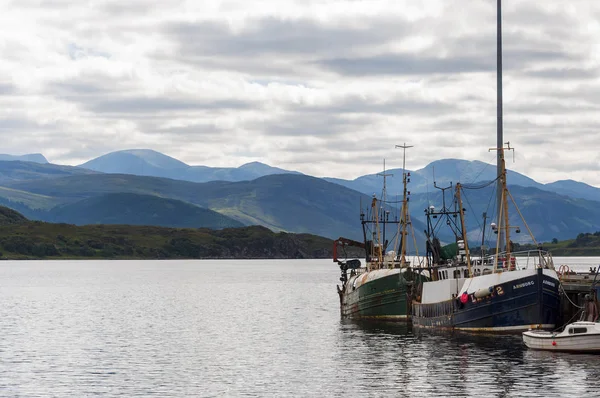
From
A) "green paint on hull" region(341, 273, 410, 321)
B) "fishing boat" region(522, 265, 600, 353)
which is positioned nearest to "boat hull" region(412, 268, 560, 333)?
"fishing boat" region(522, 265, 600, 353)

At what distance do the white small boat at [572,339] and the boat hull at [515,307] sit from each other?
6759 millimetres

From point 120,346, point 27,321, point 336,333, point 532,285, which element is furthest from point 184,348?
point 27,321

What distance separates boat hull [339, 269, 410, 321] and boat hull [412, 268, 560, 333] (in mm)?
20254

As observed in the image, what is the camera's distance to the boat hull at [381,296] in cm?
12006

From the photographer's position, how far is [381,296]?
123812mm

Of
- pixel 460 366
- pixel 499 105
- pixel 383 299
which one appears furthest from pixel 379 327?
pixel 460 366

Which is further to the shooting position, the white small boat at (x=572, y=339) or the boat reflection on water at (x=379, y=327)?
the boat reflection on water at (x=379, y=327)

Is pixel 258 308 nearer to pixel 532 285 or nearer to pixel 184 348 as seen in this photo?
pixel 184 348

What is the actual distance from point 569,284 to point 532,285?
38.4 feet

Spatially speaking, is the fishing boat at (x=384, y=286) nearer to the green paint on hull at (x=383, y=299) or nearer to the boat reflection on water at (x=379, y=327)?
the green paint on hull at (x=383, y=299)

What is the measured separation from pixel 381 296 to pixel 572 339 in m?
43.6

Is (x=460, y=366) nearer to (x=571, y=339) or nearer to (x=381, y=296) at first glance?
(x=571, y=339)

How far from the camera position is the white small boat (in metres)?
81.5

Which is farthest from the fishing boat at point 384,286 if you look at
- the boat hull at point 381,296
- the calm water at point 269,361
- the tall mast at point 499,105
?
the tall mast at point 499,105
